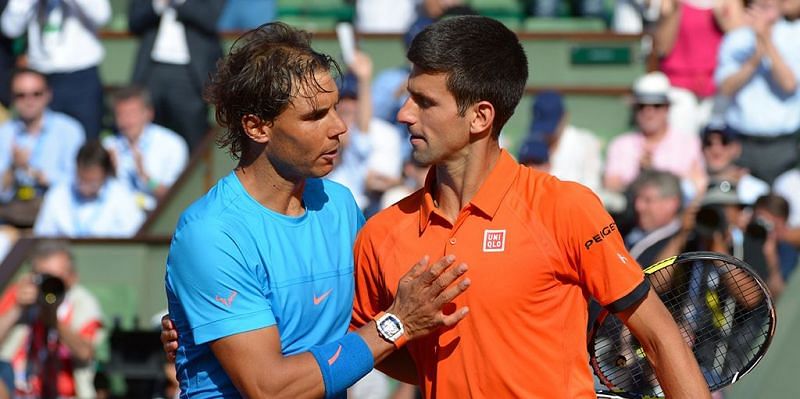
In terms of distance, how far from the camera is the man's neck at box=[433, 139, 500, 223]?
4.13m

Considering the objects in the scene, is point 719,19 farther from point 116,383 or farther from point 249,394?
point 249,394

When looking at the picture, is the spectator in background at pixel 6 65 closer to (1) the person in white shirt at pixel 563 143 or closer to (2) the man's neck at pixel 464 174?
(1) the person in white shirt at pixel 563 143

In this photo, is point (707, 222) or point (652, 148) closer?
point (707, 222)

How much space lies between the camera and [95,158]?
9461mm

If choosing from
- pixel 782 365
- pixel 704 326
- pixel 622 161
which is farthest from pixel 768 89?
pixel 704 326

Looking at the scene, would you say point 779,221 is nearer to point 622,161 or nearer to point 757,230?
point 757,230

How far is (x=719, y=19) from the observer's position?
1010 centimetres

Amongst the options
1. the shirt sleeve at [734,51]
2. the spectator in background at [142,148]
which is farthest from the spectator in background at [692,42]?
the spectator in background at [142,148]

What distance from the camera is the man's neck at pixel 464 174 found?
4.13m

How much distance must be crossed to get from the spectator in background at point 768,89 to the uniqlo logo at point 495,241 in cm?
575

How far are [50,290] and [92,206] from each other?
1.60 metres

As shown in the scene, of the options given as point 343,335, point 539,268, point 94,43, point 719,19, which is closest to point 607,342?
point 539,268

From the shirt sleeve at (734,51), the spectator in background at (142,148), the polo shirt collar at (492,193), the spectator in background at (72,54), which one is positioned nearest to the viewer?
the polo shirt collar at (492,193)

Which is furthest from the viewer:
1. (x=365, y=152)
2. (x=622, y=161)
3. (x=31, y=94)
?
(x=31, y=94)
